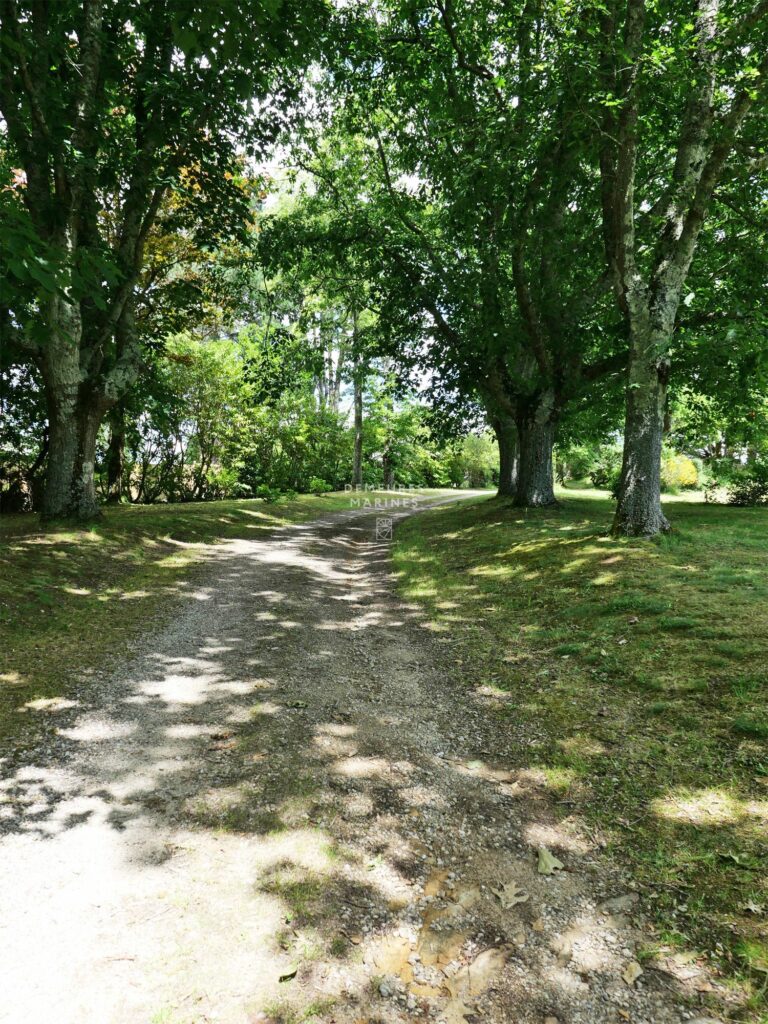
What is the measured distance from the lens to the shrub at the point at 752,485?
16.8 meters

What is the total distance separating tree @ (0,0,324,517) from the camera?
7773 millimetres

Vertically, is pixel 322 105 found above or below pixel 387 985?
above

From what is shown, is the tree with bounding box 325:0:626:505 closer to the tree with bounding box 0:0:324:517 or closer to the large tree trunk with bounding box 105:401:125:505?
the tree with bounding box 0:0:324:517

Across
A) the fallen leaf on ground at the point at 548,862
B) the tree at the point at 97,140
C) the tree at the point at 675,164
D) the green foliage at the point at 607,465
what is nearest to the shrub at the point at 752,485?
the green foliage at the point at 607,465

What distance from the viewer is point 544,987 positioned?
216cm

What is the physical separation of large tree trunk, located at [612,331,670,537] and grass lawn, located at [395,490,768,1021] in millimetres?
484

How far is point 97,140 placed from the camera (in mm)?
8625

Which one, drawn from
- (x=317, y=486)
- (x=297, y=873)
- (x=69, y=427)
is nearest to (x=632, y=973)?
(x=297, y=873)

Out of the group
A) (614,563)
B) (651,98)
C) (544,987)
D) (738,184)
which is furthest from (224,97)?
(544,987)

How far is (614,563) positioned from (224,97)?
10.1 metres

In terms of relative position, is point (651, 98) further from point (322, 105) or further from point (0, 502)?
point (0, 502)

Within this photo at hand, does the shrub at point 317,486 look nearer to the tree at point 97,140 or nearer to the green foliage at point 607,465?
the green foliage at point 607,465

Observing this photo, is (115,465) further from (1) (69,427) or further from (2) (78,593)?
(2) (78,593)

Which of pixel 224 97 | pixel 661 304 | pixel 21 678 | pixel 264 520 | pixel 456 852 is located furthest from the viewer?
pixel 264 520
